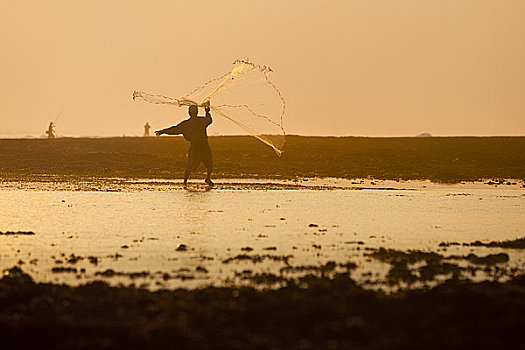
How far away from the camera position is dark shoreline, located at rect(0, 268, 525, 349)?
487 inches

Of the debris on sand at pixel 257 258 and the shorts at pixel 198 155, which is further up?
the shorts at pixel 198 155

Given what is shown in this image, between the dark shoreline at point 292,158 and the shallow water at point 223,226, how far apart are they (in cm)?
1787

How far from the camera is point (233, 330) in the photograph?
1288cm

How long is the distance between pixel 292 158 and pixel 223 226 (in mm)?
51457

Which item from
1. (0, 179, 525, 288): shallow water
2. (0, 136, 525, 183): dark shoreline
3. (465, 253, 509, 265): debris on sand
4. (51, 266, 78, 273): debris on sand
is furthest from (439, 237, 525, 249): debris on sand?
(0, 136, 525, 183): dark shoreline

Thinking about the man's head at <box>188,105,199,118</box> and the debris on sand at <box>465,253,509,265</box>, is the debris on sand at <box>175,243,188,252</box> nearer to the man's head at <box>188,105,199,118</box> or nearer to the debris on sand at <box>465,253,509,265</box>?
the debris on sand at <box>465,253,509,265</box>

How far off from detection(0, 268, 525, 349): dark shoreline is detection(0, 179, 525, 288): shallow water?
5.51 ft

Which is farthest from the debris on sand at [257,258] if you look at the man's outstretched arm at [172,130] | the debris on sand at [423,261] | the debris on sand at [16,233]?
the man's outstretched arm at [172,130]

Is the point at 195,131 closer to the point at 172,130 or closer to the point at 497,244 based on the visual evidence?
the point at 172,130

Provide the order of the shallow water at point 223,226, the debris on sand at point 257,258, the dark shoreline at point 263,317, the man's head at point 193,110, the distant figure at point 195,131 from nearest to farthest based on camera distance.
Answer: the dark shoreline at point 263,317 → the shallow water at point 223,226 → the debris on sand at point 257,258 → the distant figure at point 195,131 → the man's head at point 193,110

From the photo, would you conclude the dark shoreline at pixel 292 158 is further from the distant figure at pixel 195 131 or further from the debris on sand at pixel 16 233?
the debris on sand at pixel 16 233

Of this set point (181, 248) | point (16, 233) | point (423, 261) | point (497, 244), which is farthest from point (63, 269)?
point (497, 244)

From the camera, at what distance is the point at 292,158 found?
7862 centimetres

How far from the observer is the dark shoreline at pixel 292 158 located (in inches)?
2618
